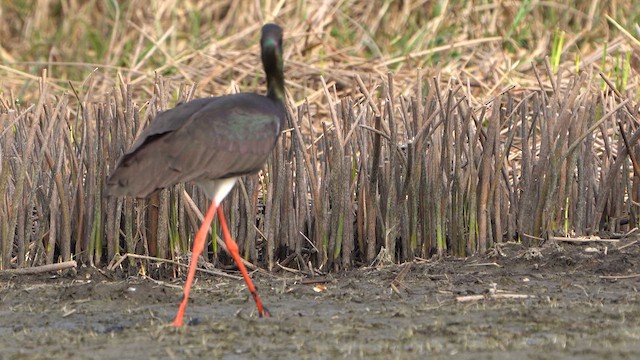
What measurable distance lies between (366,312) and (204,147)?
99cm

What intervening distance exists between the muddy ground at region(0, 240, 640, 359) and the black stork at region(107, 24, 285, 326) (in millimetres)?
277

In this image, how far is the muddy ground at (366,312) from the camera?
14.0 ft

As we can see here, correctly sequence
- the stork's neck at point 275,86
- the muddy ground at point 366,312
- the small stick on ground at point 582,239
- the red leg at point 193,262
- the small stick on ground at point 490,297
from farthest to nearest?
the small stick on ground at point 582,239 → the stork's neck at point 275,86 → the small stick on ground at point 490,297 → the red leg at point 193,262 → the muddy ground at point 366,312

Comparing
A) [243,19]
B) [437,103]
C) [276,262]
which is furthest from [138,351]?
[243,19]

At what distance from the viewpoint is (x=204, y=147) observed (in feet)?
16.4

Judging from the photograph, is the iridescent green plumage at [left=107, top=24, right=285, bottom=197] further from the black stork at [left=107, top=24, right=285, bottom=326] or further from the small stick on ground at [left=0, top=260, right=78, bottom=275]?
the small stick on ground at [left=0, top=260, right=78, bottom=275]

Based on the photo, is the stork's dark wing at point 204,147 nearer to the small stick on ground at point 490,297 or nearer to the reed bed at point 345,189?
the reed bed at point 345,189

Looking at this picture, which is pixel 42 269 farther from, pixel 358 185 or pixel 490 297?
pixel 490 297

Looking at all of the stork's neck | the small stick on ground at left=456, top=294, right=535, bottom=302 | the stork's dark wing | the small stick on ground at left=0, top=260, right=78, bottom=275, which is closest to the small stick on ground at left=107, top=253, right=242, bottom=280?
the small stick on ground at left=0, top=260, right=78, bottom=275

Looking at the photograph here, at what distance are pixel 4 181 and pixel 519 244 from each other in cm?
257

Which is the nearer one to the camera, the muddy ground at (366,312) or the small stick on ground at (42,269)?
the muddy ground at (366,312)

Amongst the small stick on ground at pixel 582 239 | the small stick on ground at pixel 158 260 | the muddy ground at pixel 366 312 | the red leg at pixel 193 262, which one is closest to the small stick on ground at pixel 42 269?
the muddy ground at pixel 366 312

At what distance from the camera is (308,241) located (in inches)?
232

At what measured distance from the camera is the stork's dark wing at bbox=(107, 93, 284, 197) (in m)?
4.86
